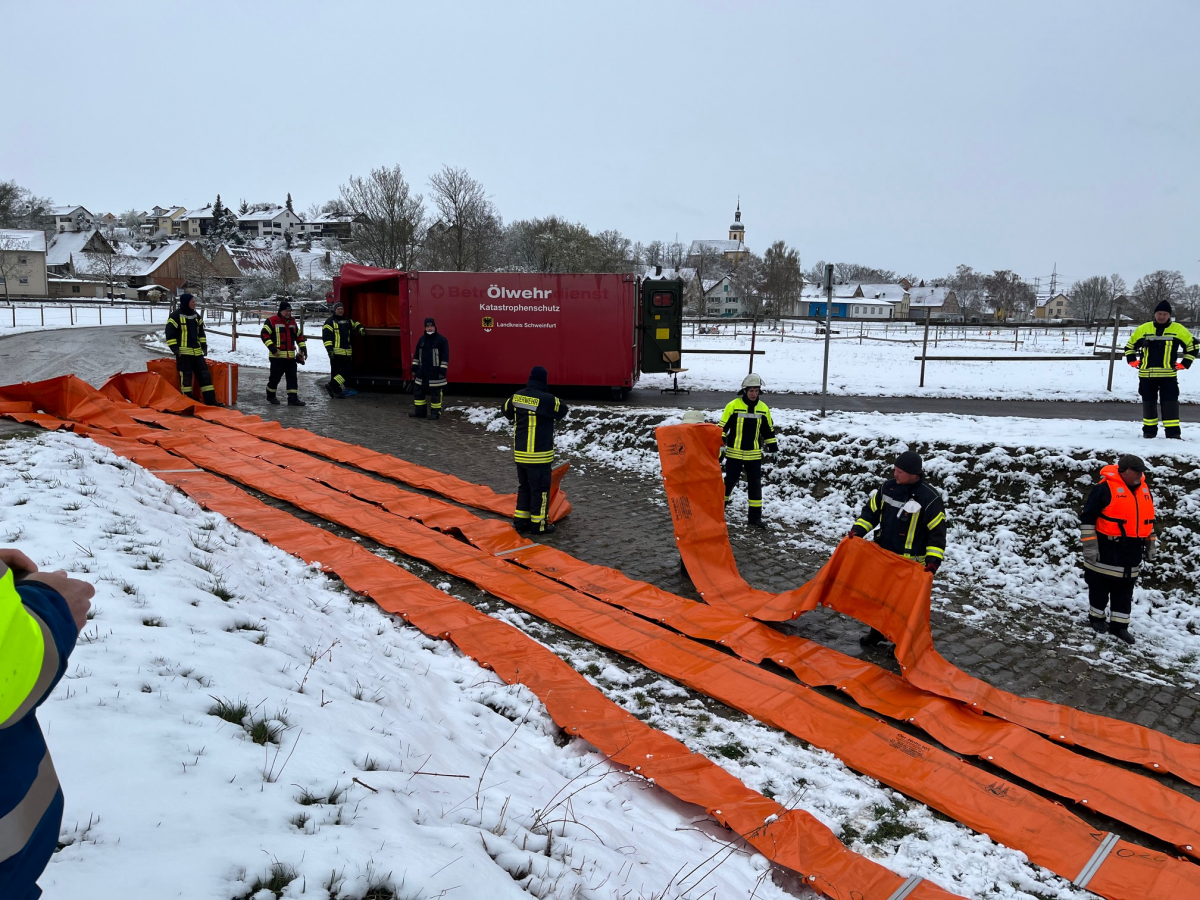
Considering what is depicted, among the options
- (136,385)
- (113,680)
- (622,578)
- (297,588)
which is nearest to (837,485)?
(622,578)

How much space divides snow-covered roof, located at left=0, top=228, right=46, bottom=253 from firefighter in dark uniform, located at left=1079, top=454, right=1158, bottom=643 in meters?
89.0

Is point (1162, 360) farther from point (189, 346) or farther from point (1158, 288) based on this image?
point (1158, 288)

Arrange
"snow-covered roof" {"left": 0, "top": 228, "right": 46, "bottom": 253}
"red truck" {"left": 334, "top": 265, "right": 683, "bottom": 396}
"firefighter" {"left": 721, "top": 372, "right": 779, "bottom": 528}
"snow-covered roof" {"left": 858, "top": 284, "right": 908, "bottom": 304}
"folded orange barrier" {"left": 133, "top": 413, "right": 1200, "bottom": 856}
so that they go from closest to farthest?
"folded orange barrier" {"left": 133, "top": 413, "right": 1200, "bottom": 856} < "firefighter" {"left": 721, "top": 372, "right": 779, "bottom": 528} < "red truck" {"left": 334, "top": 265, "right": 683, "bottom": 396} < "snow-covered roof" {"left": 0, "top": 228, "right": 46, "bottom": 253} < "snow-covered roof" {"left": 858, "top": 284, "right": 908, "bottom": 304}

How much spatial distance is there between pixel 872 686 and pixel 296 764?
14.0ft

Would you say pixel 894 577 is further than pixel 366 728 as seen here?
Yes

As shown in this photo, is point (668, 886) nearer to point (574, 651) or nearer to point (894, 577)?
Answer: point (574, 651)

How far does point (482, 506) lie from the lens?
31.5 feet

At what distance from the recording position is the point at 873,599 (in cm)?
621

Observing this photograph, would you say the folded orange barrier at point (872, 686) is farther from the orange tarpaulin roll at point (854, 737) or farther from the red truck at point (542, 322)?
the red truck at point (542, 322)

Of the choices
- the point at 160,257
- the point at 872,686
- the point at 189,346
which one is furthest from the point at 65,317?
the point at 872,686

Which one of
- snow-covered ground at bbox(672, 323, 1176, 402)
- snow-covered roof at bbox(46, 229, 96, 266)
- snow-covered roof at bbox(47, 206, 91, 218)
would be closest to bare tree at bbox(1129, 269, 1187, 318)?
snow-covered ground at bbox(672, 323, 1176, 402)

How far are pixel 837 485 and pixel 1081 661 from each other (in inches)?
170

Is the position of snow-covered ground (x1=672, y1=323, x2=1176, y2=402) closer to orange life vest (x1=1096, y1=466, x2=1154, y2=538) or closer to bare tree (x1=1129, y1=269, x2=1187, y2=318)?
orange life vest (x1=1096, y1=466, x2=1154, y2=538)

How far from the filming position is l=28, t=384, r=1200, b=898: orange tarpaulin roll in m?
3.88
